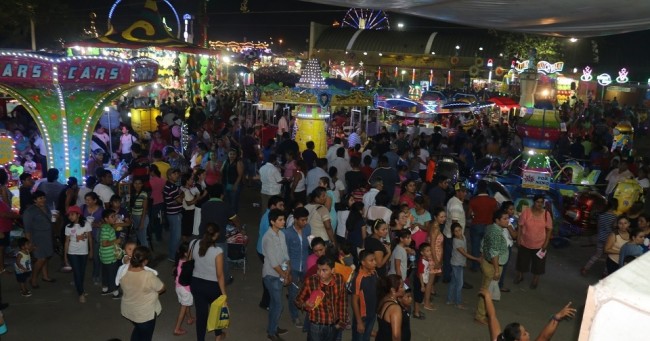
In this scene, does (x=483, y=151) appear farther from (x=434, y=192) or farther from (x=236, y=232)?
(x=236, y=232)

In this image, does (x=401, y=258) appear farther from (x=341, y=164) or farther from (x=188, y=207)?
(x=341, y=164)

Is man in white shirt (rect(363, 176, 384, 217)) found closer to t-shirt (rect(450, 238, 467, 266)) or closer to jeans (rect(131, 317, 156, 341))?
t-shirt (rect(450, 238, 467, 266))

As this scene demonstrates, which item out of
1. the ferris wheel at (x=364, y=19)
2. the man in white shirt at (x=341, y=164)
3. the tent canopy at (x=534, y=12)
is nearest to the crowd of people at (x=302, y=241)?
the man in white shirt at (x=341, y=164)

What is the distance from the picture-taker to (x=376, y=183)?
333 inches

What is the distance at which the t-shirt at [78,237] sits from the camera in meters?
7.14

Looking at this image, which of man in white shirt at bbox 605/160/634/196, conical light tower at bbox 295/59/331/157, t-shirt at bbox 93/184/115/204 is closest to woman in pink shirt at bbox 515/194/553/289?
man in white shirt at bbox 605/160/634/196

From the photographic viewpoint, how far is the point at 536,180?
37.9 feet

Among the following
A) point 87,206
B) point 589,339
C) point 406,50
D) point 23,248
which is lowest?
point 23,248

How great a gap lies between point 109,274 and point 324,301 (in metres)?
3.68

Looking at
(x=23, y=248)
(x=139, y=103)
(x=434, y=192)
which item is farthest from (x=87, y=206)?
(x=139, y=103)

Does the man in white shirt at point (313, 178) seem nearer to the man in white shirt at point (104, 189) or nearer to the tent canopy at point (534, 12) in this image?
the man in white shirt at point (104, 189)

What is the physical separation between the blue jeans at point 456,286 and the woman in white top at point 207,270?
3402 mm

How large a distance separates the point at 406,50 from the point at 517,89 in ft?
51.8

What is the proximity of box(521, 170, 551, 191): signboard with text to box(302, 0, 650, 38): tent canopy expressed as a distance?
21.9 feet
